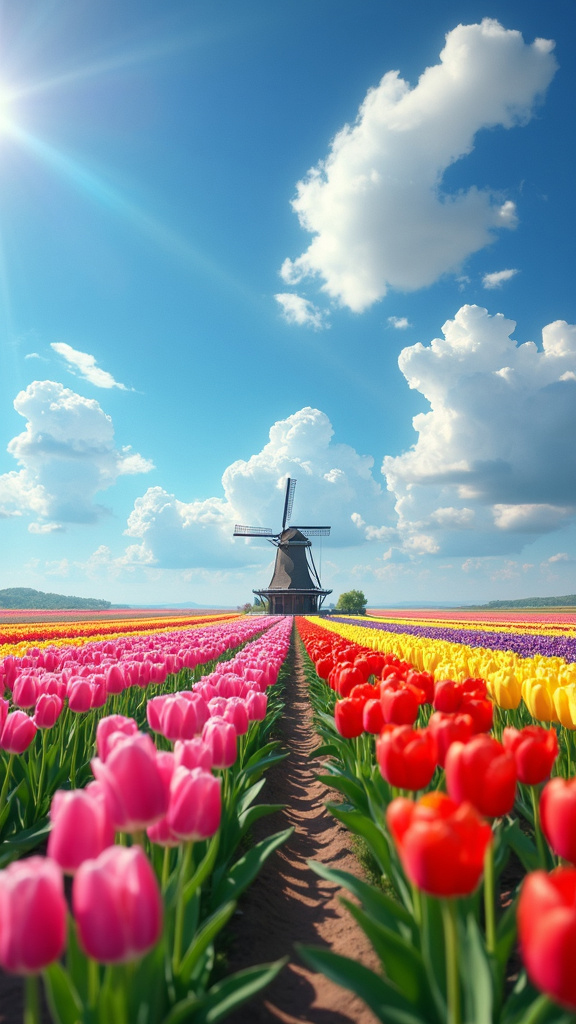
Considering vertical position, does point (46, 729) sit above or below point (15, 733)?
below

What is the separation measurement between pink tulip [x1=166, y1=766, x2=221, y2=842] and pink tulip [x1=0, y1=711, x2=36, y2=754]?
1681 mm

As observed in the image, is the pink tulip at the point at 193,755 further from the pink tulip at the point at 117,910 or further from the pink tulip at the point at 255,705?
the pink tulip at the point at 255,705

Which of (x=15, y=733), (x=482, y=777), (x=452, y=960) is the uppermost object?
(x=482, y=777)

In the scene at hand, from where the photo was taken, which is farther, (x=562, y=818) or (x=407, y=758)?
(x=407, y=758)

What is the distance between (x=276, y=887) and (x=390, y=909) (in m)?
2.00

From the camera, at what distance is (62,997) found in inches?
56.7

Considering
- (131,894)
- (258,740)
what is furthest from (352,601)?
(131,894)

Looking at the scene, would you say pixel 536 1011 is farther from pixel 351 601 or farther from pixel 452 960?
pixel 351 601

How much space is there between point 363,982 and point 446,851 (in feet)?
2.26

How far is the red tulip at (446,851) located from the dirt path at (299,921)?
0.73m

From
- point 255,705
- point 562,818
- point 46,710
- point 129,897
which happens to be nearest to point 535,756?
point 562,818

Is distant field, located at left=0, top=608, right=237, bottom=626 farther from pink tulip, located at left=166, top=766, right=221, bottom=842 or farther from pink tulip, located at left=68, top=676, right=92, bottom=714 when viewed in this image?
pink tulip, located at left=166, top=766, right=221, bottom=842

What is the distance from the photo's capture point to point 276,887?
3568 mm

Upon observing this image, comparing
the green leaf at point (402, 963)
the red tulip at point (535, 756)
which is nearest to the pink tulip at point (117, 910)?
the green leaf at point (402, 963)
